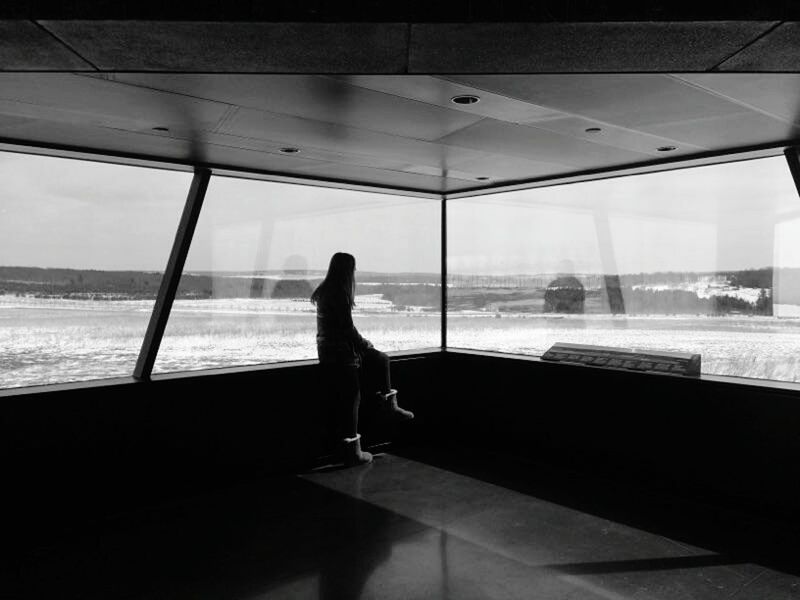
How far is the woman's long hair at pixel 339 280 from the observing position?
16.5ft

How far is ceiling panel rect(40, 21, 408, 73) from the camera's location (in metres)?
2.12

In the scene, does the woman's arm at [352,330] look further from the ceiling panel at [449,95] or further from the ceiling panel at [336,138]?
the ceiling panel at [449,95]

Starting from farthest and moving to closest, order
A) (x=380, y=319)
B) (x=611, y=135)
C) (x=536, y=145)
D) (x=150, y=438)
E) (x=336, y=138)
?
(x=380, y=319) < (x=150, y=438) < (x=536, y=145) < (x=336, y=138) < (x=611, y=135)

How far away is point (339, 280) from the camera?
5051 mm

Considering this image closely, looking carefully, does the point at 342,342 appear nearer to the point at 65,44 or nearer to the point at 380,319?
the point at 380,319

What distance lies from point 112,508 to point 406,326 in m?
3.74

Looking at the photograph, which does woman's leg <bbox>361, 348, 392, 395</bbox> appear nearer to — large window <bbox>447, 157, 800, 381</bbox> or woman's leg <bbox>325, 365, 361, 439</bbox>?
woman's leg <bbox>325, 365, 361, 439</bbox>

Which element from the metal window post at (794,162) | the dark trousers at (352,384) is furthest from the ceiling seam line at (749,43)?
the dark trousers at (352,384)

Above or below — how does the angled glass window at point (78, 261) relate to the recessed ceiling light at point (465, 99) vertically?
below

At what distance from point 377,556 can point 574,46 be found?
123 inches

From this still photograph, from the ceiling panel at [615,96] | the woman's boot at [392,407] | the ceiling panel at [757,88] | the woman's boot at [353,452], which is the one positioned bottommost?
the woman's boot at [353,452]

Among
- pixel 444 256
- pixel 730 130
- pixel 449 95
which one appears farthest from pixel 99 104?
pixel 444 256

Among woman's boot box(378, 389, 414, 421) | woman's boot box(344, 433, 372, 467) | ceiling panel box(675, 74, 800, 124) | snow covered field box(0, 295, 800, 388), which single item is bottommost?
woman's boot box(344, 433, 372, 467)

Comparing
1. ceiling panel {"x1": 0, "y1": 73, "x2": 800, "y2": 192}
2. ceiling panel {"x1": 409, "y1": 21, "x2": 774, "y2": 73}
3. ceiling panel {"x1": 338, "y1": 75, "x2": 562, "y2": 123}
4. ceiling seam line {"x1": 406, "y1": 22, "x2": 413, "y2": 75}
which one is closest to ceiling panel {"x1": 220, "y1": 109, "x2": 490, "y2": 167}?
ceiling panel {"x1": 0, "y1": 73, "x2": 800, "y2": 192}
